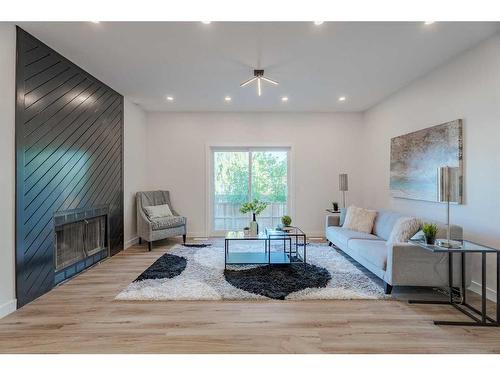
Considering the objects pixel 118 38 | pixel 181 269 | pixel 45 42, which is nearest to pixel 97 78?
pixel 45 42

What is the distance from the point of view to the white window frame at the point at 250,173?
598 cm

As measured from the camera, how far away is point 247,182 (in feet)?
20.0

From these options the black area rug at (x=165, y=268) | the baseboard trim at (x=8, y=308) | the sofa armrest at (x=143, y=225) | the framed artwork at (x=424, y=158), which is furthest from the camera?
the sofa armrest at (x=143, y=225)

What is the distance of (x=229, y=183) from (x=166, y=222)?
5.56 ft

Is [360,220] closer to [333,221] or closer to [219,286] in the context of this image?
[333,221]

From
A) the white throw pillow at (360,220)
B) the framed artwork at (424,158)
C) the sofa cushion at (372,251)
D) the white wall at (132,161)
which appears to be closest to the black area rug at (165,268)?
the white wall at (132,161)

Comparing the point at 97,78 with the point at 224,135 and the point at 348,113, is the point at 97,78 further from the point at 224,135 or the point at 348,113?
the point at 348,113

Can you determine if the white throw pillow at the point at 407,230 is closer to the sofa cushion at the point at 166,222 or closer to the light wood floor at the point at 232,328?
the light wood floor at the point at 232,328

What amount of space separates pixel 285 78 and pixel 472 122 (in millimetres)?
2376

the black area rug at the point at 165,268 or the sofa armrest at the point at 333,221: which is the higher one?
the sofa armrest at the point at 333,221

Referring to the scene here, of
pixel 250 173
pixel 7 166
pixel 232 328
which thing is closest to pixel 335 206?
pixel 250 173

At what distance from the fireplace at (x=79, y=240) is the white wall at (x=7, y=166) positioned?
0.64 metres

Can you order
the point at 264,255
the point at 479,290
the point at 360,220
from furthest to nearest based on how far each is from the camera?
the point at 360,220, the point at 264,255, the point at 479,290

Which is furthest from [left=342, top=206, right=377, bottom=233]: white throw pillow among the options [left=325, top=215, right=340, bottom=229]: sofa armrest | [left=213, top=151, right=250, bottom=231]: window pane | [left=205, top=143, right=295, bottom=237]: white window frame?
[left=213, top=151, right=250, bottom=231]: window pane
